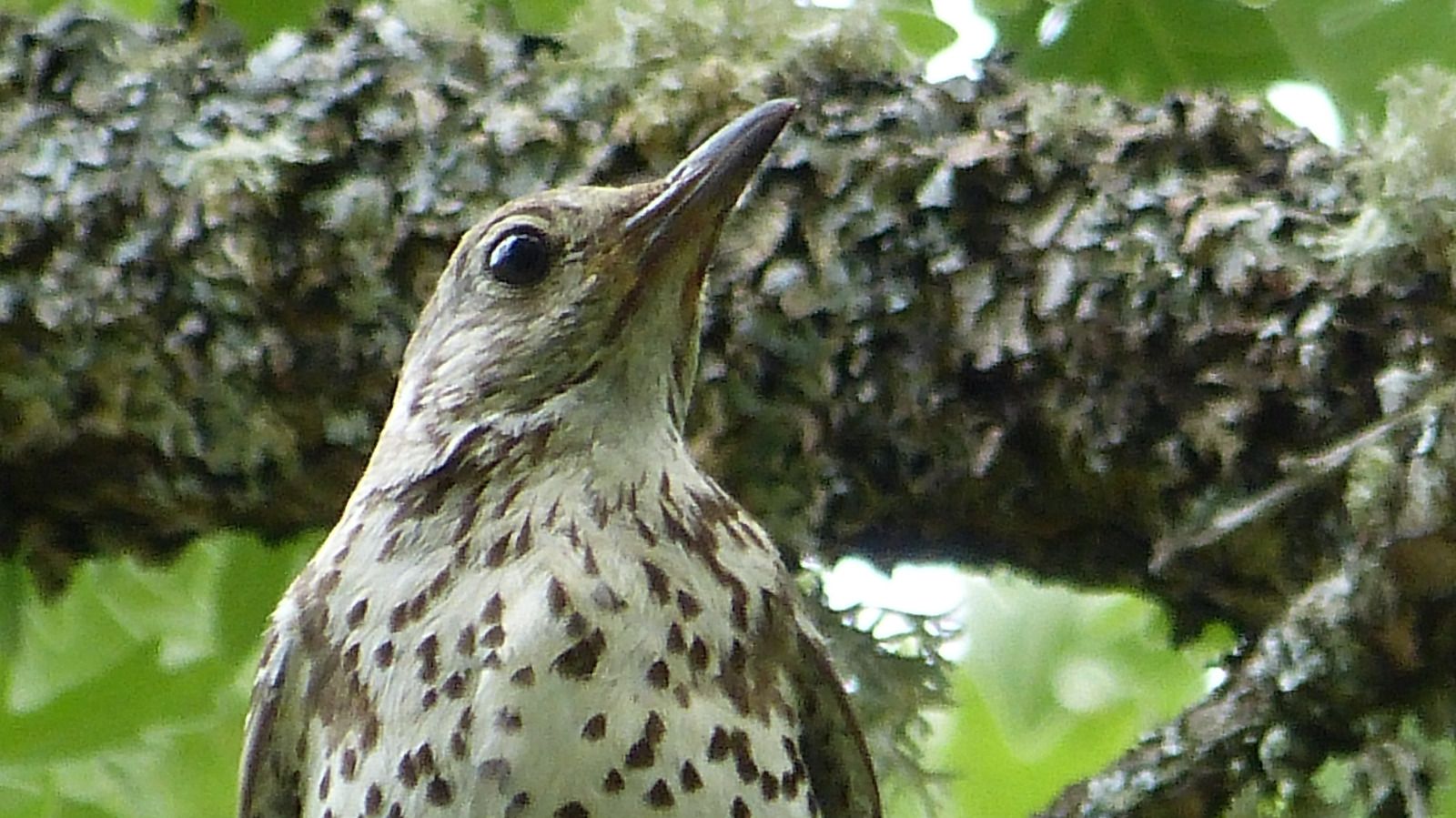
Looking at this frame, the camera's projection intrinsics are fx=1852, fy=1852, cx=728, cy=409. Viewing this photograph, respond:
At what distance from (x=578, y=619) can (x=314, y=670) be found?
0.88 ft

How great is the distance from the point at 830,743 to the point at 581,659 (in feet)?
1.09

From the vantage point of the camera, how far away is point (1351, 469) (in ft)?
5.36

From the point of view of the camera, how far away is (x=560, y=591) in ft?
5.14

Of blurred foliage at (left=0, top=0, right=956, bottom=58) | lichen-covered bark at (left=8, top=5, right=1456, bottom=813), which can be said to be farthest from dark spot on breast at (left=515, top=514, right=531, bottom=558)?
blurred foliage at (left=0, top=0, right=956, bottom=58)

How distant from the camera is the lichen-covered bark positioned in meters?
1.86

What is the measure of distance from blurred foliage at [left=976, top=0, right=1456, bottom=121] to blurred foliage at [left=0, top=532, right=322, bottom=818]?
3.91 feet

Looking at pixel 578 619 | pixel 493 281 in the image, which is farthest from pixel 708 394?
pixel 578 619

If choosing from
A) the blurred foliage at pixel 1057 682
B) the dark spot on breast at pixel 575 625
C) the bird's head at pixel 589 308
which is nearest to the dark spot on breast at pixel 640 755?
the dark spot on breast at pixel 575 625

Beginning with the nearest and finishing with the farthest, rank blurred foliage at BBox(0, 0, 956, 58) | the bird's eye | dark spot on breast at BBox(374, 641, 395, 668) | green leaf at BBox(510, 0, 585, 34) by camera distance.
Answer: dark spot on breast at BBox(374, 641, 395, 668) < the bird's eye < blurred foliage at BBox(0, 0, 956, 58) < green leaf at BBox(510, 0, 585, 34)

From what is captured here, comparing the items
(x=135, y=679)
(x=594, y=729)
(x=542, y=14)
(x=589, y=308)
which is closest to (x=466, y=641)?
(x=594, y=729)

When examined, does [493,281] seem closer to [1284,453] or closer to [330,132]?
[330,132]

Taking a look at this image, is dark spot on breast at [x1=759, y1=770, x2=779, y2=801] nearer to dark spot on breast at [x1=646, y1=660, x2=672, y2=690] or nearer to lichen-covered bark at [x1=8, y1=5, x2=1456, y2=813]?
dark spot on breast at [x1=646, y1=660, x2=672, y2=690]

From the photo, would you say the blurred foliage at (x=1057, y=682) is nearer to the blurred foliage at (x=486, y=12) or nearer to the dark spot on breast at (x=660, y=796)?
the blurred foliage at (x=486, y=12)

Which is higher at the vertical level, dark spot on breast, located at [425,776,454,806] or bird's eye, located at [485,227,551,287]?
bird's eye, located at [485,227,551,287]
